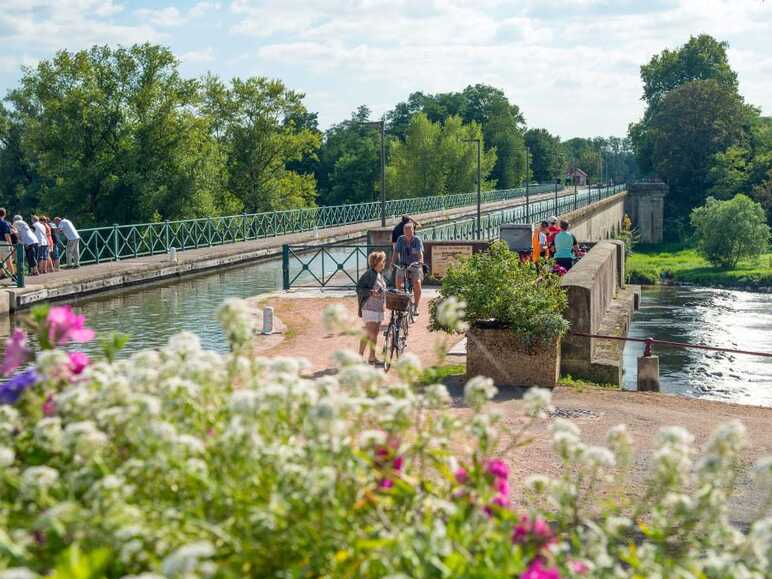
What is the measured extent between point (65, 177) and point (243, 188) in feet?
55.8

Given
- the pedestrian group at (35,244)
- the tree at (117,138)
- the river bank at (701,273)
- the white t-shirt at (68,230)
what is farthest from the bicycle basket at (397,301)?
the river bank at (701,273)

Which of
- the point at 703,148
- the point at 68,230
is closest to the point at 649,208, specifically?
the point at 703,148

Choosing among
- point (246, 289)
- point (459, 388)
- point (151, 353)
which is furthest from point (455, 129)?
point (151, 353)

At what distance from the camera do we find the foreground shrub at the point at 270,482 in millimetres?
2775

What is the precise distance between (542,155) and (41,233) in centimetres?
10941

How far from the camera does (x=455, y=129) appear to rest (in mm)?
89188

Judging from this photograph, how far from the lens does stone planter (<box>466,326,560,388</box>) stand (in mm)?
10641

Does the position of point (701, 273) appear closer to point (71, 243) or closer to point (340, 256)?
point (340, 256)

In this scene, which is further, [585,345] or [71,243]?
[71,243]

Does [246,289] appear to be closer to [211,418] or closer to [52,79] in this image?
[211,418]

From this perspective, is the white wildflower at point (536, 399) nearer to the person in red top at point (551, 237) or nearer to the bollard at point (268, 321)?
the bollard at point (268, 321)

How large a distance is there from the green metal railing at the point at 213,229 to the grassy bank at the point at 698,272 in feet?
46.9

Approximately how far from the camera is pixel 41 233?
21656 millimetres

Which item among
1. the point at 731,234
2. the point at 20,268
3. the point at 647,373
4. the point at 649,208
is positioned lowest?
the point at 731,234
